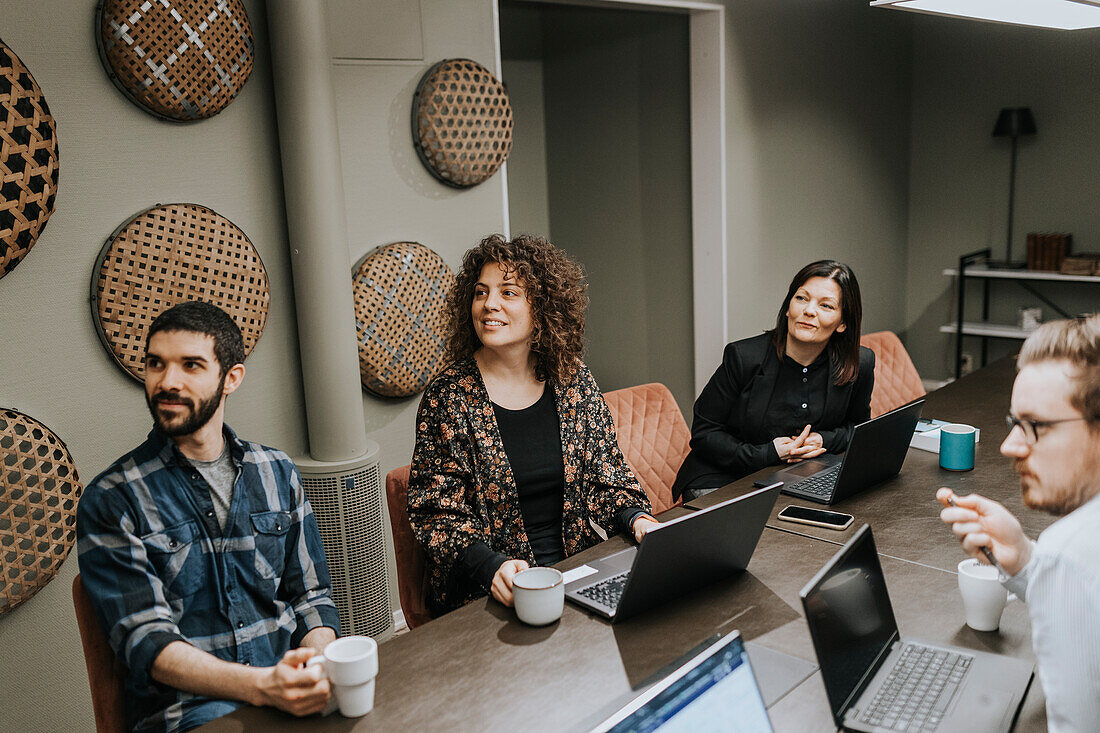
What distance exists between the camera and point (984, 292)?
18.3 feet

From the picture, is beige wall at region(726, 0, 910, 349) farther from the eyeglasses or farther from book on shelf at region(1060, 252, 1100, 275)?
the eyeglasses

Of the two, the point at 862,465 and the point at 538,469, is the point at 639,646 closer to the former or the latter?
the point at 538,469

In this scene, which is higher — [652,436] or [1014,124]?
[1014,124]

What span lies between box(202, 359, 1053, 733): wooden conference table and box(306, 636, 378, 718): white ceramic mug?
2cm

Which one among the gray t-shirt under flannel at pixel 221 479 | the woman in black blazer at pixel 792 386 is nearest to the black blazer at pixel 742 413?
the woman in black blazer at pixel 792 386

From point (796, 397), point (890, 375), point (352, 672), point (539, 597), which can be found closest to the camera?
point (352, 672)

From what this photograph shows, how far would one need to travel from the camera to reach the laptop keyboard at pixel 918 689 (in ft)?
4.11

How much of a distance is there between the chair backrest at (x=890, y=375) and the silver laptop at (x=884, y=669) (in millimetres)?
2057

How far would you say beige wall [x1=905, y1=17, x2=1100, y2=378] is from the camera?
5172 mm

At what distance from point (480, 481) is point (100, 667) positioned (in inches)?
32.5

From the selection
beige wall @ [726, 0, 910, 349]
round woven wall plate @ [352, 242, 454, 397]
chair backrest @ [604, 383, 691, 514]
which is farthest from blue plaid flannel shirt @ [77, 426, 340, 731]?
beige wall @ [726, 0, 910, 349]

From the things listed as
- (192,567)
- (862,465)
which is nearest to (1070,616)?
(862,465)

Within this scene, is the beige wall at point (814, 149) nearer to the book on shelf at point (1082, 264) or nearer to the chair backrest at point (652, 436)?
the book on shelf at point (1082, 264)

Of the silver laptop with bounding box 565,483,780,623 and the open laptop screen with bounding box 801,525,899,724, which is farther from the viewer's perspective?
the silver laptop with bounding box 565,483,780,623
